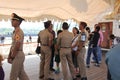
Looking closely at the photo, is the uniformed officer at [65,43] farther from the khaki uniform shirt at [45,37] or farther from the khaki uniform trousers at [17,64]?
the khaki uniform trousers at [17,64]

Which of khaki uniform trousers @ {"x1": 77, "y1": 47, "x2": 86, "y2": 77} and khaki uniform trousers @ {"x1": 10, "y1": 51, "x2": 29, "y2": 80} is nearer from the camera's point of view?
khaki uniform trousers @ {"x1": 10, "y1": 51, "x2": 29, "y2": 80}

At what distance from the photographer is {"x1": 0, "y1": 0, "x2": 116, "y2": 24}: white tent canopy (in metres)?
3.31

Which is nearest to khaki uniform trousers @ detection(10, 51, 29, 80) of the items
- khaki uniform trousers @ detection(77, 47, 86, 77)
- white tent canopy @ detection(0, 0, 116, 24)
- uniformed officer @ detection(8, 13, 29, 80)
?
uniformed officer @ detection(8, 13, 29, 80)

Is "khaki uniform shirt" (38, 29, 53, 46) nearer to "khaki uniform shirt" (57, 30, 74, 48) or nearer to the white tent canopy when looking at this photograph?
"khaki uniform shirt" (57, 30, 74, 48)

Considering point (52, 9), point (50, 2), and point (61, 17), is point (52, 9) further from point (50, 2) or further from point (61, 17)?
point (61, 17)

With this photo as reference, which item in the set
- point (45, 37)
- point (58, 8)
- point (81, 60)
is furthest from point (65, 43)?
point (58, 8)

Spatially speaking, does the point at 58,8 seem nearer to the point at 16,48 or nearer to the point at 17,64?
the point at 16,48

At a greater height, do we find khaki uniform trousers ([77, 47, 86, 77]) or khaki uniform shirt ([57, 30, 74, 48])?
khaki uniform shirt ([57, 30, 74, 48])

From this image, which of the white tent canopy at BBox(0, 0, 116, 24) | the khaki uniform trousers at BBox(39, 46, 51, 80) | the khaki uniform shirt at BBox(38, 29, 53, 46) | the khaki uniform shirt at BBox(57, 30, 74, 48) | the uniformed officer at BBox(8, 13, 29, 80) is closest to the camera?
the white tent canopy at BBox(0, 0, 116, 24)

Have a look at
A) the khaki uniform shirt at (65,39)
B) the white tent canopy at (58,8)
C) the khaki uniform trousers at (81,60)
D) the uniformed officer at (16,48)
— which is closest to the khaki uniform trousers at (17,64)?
the uniformed officer at (16,48)

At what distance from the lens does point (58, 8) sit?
3717 millimetres

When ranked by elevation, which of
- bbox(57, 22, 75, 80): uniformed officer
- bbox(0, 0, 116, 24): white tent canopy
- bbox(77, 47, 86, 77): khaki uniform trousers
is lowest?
bbox(77, 47, 86, 77): khaki uniform trousers

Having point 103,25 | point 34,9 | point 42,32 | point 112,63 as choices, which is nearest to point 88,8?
point 34,9

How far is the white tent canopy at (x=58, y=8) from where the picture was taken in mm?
3312
